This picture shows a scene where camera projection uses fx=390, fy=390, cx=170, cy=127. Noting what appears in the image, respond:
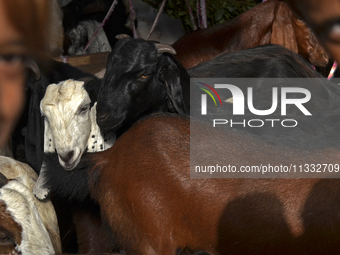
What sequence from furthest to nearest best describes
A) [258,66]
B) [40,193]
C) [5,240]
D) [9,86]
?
[258,66] < [40,193] < [5,240] < [9,86]

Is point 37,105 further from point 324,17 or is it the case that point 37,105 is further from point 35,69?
point 324,17

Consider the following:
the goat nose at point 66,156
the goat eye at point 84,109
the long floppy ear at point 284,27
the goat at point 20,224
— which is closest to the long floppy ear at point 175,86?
the goat eye at point 84,109

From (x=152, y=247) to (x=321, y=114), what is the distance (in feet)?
3.88

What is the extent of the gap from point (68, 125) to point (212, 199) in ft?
2.67

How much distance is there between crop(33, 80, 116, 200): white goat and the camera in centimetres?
190

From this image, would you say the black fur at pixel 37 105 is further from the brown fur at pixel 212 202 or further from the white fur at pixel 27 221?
the brown fur at pixel 212 202

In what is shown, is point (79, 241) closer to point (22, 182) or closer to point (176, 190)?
point (22, 182)

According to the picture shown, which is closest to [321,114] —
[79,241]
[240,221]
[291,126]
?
[291,126]

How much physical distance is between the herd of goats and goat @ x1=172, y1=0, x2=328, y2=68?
65.5 inches

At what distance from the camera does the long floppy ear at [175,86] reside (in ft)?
7.40

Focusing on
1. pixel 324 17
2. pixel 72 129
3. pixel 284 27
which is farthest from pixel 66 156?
pixel 284 27

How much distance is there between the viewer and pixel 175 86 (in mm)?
2268

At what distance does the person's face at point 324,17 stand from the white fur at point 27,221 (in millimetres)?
1544

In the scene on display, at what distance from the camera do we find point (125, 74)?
84.0 inches
